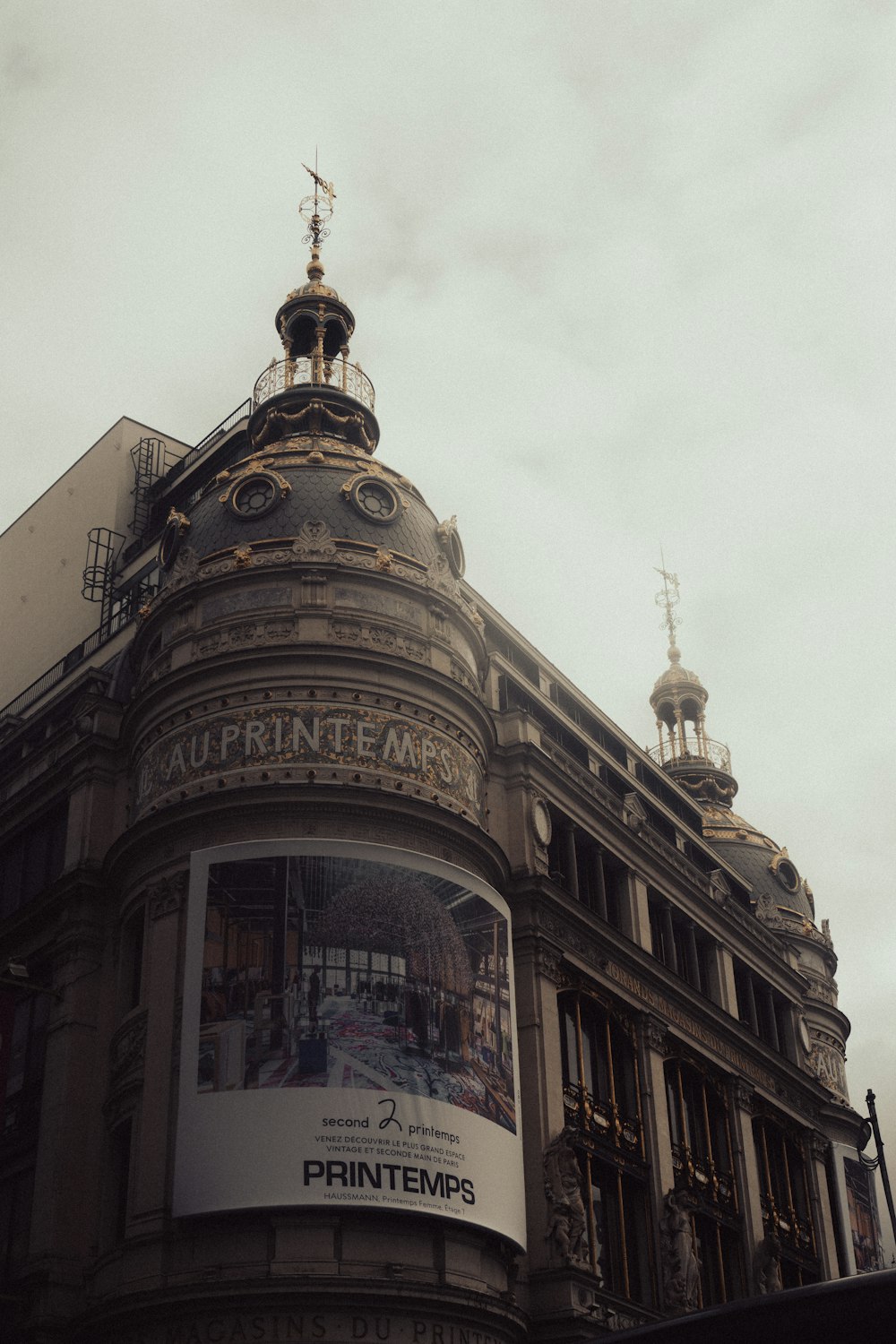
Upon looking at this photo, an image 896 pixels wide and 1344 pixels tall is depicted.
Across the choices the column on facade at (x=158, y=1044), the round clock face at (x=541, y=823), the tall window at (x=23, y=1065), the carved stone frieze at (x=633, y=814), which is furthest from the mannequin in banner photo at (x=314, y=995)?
the carved stone frieze at (x=633, y=814)

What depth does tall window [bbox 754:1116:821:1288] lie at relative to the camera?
182 ft

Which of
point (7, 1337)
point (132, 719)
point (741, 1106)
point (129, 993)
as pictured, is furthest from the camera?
point (741, 1106)

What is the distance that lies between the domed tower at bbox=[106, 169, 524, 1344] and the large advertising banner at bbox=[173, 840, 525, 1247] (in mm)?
60

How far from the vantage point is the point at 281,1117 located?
36.0 m

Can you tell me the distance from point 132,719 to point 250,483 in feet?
26.1

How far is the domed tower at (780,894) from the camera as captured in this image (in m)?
73.2

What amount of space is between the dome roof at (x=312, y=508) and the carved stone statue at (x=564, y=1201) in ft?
56.2

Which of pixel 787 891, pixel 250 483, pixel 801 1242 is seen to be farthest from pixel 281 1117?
pixel 787 891

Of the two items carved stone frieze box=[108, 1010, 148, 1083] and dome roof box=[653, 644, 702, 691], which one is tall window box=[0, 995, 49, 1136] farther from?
dome roof box=[653, 644, 702, 691]

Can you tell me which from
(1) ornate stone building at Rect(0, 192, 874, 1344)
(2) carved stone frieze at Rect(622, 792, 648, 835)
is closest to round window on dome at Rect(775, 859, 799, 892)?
(1) ornate stone building at Rect(0, 192, 874, 1344)

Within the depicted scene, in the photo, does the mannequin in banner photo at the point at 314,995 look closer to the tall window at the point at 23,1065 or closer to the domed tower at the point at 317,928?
the domed tower at the point at 317,928

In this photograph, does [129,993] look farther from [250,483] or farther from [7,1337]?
[250,483]

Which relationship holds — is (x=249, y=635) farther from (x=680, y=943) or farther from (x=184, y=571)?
(x=680, y=943)

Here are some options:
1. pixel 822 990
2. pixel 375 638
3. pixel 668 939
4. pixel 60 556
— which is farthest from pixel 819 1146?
pixel 60 556
